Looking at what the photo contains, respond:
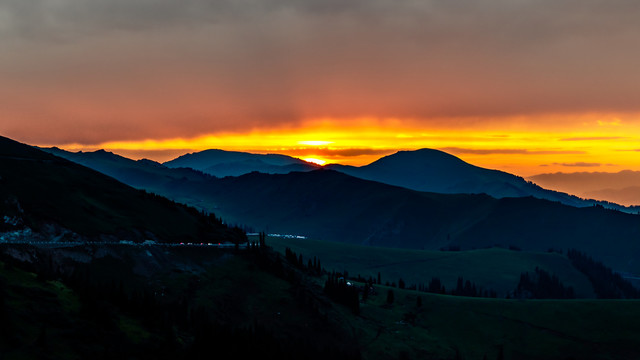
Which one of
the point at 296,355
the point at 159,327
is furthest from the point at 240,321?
the point at 159,327

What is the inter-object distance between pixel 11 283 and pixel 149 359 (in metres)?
32.8

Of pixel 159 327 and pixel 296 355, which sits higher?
pixel 159 327

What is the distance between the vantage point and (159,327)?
131500 mm

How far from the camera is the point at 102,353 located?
351 ft

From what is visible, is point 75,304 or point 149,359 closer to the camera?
point 149,359

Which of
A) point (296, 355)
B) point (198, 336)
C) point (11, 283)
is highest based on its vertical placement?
point (11, 283)

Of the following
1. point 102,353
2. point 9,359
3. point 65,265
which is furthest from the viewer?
→ point 65,265

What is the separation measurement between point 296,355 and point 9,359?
90.4 m

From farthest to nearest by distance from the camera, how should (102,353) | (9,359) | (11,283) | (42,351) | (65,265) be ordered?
(65,265)
(11,283)
(102,353)
(42,351)
(9,359)

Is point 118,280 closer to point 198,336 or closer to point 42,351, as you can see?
point 198,336

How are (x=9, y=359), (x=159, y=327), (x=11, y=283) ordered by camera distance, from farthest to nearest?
(x=159, y=327), (x=11, y=283), (x=9, y=359)

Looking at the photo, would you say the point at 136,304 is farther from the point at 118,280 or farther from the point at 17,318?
the point at 118,280

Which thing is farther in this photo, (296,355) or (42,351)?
(296,355)

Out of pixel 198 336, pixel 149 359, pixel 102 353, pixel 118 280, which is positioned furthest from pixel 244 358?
pixel 118 280
